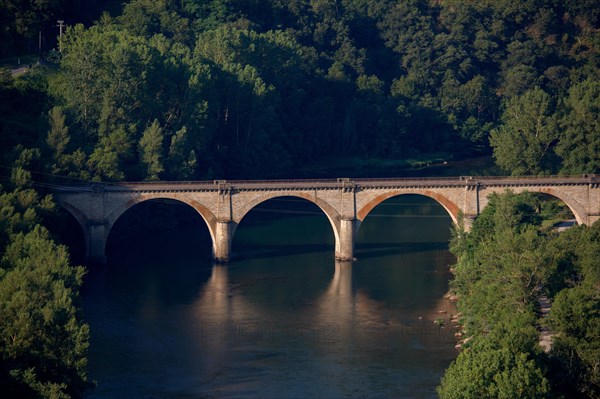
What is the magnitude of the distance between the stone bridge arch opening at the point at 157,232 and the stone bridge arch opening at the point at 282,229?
147 inches

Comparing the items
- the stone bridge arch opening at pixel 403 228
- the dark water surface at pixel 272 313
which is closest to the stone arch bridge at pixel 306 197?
Answer: the stone bridge arch opening at pixel 403 228

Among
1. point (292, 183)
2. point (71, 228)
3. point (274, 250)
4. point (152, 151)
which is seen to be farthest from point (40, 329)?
point (152, 151)

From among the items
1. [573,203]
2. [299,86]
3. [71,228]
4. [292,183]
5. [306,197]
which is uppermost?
[299,86]

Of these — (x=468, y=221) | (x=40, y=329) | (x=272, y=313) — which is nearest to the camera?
(x=40, y=329)

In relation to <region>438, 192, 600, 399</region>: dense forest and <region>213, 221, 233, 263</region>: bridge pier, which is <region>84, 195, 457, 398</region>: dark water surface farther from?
<region>438, 192, 600, 399</region>: dense forest

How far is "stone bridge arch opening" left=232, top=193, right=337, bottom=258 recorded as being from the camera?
106m

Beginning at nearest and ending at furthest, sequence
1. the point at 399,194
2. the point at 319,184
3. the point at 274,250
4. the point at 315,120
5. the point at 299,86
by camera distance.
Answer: the point at 319,184
the point at 399,194
the point at 274,250
the point at 315,120
the point at 299,86

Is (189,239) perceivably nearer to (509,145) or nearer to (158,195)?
(158,195)

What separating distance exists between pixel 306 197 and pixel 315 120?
51.3 metres

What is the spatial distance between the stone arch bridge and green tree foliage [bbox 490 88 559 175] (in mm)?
12269

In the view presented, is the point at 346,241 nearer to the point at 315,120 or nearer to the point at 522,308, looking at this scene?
the point at 522,308

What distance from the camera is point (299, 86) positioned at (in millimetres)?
154625

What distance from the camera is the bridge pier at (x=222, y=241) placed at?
333 feet

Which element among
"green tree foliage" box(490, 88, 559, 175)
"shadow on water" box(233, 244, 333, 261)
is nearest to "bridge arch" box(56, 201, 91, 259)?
"shadow on water" box(233, 244, 333, 261)
